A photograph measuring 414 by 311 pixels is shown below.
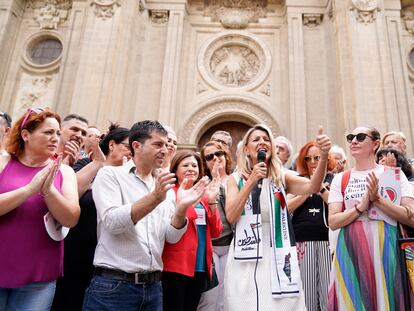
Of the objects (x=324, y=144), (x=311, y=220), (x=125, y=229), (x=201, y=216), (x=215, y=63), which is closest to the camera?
(x=125, y=229)

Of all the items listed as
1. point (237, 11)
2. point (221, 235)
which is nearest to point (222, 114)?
point (237, 11)

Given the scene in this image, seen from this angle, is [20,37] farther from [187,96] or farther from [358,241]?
[358,241]

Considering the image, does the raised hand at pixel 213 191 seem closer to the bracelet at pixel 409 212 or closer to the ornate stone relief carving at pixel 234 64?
the bracelet at pixel 409 212

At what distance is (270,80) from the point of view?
1237 cm

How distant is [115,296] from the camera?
2.06 meters

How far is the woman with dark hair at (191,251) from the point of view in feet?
8.44

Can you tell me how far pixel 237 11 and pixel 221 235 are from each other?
40.0 ft

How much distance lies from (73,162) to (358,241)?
277 centimetres

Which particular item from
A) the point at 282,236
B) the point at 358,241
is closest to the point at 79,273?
the point at 282,236

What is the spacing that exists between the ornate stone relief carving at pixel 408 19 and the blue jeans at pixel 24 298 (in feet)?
48.5

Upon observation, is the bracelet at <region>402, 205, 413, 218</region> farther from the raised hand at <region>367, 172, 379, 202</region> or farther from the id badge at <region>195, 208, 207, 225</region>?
the id badge at <region>195, 208, 207, 225</region>

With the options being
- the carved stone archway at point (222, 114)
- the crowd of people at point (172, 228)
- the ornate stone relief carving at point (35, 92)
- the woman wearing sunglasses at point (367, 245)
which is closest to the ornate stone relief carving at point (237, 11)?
the carved stone archway at point (222, 114)

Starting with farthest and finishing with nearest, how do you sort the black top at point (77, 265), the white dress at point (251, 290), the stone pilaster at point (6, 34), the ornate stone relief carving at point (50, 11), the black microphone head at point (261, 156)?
the ornate stone relief carving at point (50, 11) < the stone pilaster at point (6, 34) < the black top at point (77, 265) < the black microphone head at point (261, 156) < the white dress at point (251, 290)

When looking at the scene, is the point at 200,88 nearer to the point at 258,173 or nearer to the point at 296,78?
the point at 296,78
